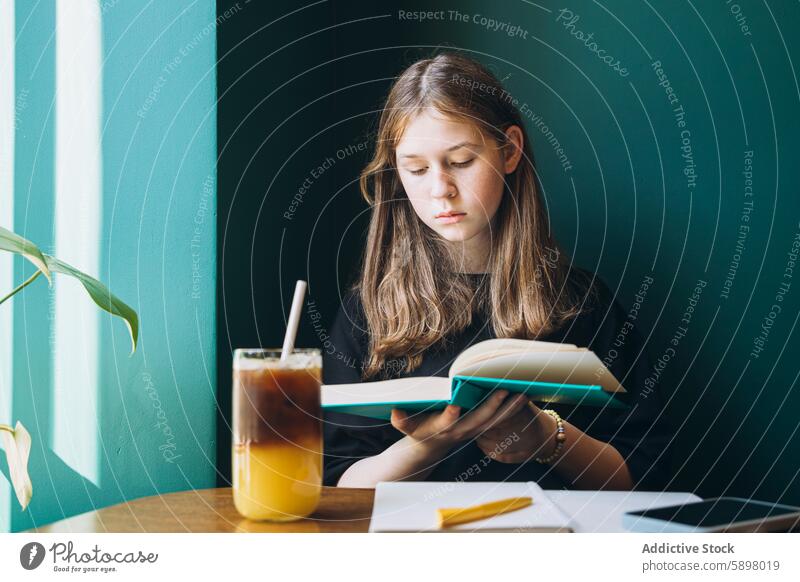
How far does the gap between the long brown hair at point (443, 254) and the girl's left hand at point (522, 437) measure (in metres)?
0.16

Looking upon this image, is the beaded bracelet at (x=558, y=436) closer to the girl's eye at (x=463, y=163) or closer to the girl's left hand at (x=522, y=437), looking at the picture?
the girl's left hand at (x=522, y=437)

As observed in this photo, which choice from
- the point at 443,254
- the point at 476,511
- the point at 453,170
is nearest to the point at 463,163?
the point at 453,170

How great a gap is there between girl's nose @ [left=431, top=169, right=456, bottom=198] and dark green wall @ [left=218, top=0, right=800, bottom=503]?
124 millimetres

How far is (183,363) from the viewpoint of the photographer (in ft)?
2.74

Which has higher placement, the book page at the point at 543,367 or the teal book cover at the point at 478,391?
the book page at the point at 543,367

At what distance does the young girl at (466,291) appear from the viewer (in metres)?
0.87

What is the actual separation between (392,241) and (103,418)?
0.48m

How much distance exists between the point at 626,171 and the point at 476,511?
2.25ft

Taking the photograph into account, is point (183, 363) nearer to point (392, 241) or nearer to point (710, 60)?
point (392, 241)

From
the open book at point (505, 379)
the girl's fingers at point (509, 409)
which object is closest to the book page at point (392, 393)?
Result: the open book at point (505, 379)

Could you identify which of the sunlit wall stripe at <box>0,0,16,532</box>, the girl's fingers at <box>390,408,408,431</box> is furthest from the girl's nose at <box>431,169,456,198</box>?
the sunlit wall stripe at <box>0,0,16,532</box>

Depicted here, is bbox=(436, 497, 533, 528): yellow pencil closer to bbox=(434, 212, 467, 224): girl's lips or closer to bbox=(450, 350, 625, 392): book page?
bbox=(450, 350, 625, 392): book page

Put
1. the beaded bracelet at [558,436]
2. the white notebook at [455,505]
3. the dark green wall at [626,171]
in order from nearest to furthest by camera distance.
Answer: the white notebook at [455,505], the beaded bracelet at [558,436], the dark green wall at [626,171]

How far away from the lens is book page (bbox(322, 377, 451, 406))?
56cm
